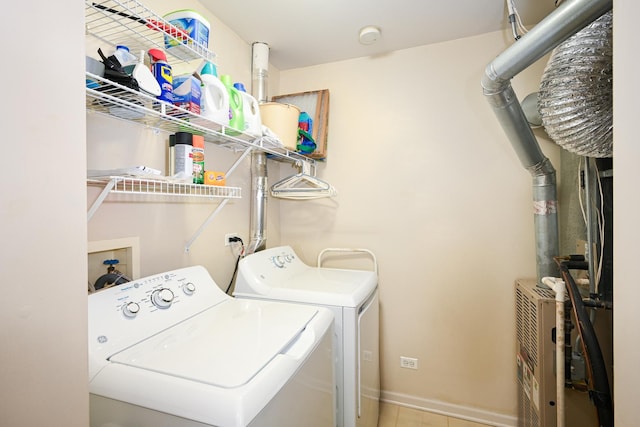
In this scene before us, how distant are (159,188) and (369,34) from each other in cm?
166

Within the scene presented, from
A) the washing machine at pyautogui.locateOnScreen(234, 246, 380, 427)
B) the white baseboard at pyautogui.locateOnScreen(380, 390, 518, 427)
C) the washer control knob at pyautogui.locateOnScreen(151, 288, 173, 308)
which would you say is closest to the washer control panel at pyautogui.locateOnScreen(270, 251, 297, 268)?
the washing machine at pyautogui.locateOnScreen(234, 246, 380, 427)

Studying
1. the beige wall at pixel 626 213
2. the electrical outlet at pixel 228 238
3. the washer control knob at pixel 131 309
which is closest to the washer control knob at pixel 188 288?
the washer control knob at pixel 131 309

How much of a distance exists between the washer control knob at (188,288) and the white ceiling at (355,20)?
1601mm

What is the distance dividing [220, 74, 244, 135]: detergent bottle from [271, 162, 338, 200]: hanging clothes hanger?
0.69 m

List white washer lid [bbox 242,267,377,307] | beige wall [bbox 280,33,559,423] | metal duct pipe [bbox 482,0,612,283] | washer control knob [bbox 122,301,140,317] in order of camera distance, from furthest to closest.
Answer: beige wall [bbox 280,33,559,423] → white washer lid [bbox 242,267,377,307] → washer control knob [bbox 122,301,140,317] → metal duct pipe [bbox 482,0,612,283]

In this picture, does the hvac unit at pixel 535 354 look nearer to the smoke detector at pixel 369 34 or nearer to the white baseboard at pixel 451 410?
the white baseboard at pixel 451 410

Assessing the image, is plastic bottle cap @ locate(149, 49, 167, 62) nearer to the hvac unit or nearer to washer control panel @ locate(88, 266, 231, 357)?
washer control panel @ locate(88, 266, 231, 357)

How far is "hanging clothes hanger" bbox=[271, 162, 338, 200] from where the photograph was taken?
2.10 metres

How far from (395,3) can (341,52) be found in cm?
61

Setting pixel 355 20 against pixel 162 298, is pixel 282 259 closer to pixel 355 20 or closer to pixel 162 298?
pixel 162 298

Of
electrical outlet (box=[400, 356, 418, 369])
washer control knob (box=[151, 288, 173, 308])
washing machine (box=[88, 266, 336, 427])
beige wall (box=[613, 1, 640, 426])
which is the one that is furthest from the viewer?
electrical outlet (box=[400, 356, 418, 369])

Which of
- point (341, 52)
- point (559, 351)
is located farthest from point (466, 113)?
point (559, 351)

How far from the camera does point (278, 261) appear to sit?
199 centimetres

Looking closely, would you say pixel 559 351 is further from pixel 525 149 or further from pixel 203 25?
pixel 203 25
